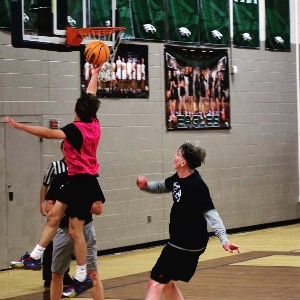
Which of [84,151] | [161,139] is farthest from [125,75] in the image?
[84,151]

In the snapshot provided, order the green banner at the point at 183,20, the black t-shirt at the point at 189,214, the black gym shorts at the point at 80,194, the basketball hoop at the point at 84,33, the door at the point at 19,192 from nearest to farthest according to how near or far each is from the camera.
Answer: the black t-shirt at the point at 189,214
the black gym shorts at the point at 80,194
the basketball hoop at the point at 84,33
the door at the point at 19,192
the green banner at the point at 183,20

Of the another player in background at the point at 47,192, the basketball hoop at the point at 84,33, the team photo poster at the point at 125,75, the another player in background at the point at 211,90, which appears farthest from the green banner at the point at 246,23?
the another player in background at the point at 47,192

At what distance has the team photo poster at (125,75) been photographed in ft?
58.2

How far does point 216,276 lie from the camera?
576 inches

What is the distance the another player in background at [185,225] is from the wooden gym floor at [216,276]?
127 inches

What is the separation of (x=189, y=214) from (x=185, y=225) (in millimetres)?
111

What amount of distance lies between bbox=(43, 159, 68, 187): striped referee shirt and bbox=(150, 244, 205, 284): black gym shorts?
324 centimetres

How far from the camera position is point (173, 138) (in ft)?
63.7

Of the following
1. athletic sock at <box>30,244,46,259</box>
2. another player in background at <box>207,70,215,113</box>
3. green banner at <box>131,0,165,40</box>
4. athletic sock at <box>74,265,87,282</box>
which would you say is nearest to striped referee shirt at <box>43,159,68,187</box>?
athletic sock at <box>30,244,46,259</box>

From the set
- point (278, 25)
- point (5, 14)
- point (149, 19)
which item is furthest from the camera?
point (278, 25)

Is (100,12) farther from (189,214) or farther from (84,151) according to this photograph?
(189,214)

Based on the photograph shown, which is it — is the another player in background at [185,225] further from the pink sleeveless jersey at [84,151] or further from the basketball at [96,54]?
the basketball at [96,54]

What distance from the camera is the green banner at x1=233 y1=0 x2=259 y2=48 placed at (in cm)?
2116

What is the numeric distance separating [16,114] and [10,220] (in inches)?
68.0
